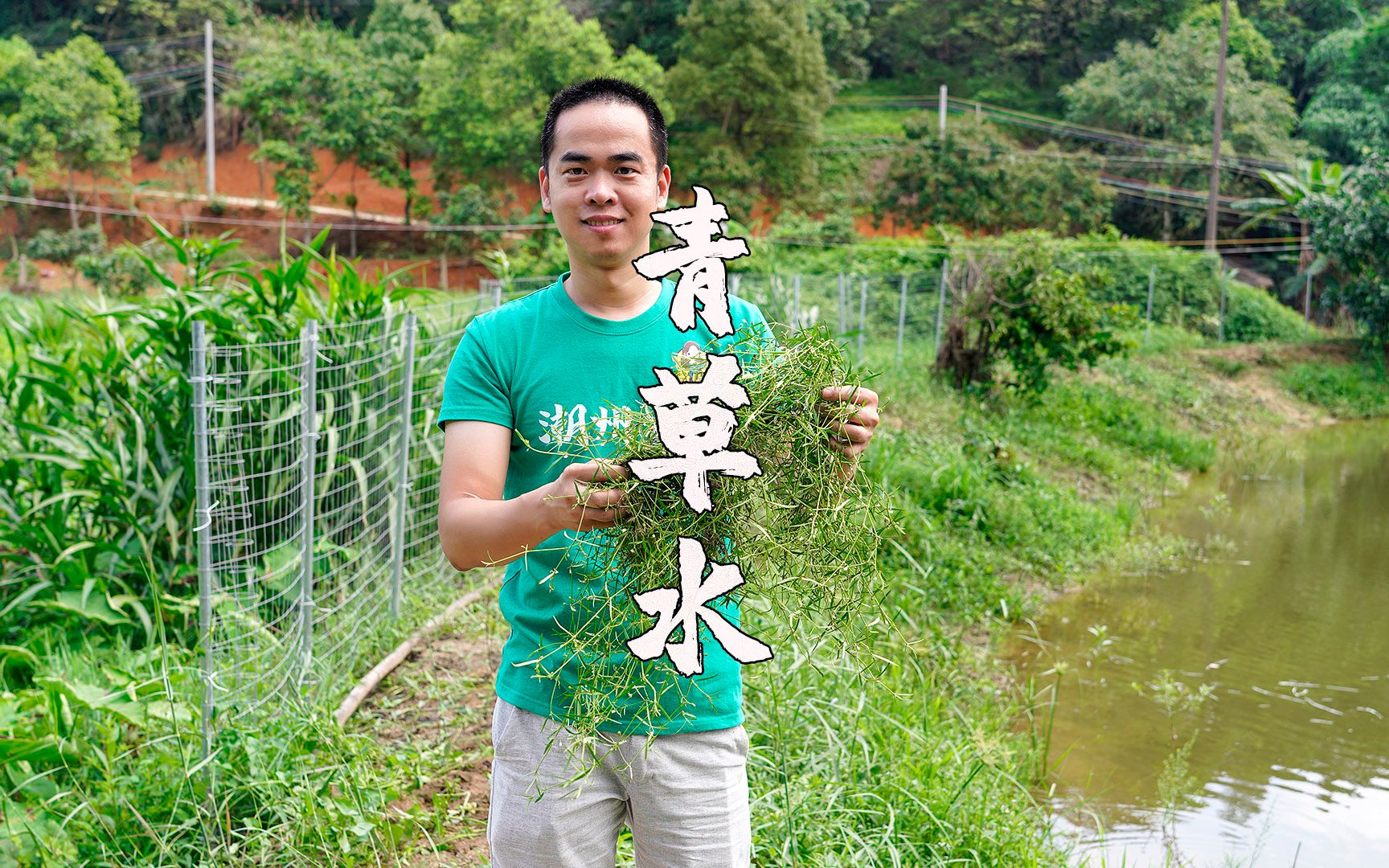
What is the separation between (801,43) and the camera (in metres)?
21.7

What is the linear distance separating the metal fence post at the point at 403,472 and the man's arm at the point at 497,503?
2.55 m

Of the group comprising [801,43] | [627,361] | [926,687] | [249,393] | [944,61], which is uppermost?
[944,61]

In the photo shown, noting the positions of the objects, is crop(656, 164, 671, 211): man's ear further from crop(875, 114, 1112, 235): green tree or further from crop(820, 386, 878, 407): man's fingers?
crop(875, 114, 1112, 235): green tree

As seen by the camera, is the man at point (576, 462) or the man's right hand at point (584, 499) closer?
the man's right hand at point (584, 499)

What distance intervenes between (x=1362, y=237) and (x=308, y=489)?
14.5 m

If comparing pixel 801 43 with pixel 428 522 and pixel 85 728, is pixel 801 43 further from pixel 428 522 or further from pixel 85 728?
pixel 85 728

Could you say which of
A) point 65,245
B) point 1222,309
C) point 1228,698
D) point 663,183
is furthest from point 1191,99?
point 663,183

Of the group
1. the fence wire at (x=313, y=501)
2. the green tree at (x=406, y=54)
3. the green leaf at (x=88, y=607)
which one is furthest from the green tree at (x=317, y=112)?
the green leaf at (x=88, y=607)

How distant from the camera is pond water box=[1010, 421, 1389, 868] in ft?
11.5

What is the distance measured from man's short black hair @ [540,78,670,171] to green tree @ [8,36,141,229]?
22.2 metres

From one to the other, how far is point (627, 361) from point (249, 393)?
2.36 meters

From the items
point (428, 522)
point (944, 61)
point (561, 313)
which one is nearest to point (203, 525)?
point (561, 313)

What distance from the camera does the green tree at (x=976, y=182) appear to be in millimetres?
19656
